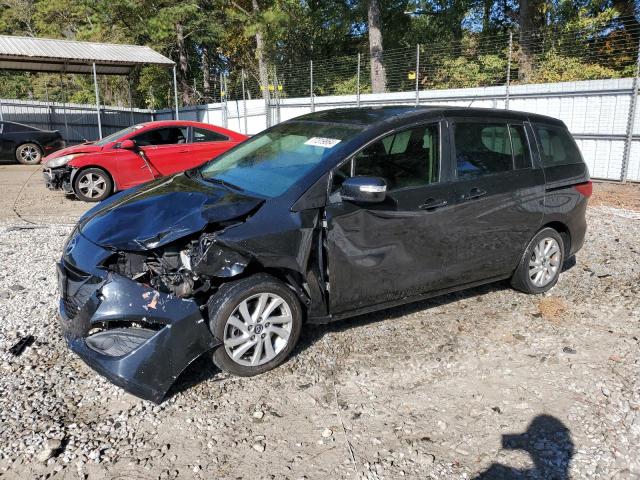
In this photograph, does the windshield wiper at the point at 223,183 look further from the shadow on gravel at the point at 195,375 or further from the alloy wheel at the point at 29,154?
the alloy wheel at the point at 29,154

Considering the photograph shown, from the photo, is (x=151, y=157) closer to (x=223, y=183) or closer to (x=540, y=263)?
(x=223, y=183)

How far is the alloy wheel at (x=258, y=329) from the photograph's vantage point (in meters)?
3.44

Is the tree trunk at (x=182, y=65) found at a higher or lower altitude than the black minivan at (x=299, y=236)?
higher

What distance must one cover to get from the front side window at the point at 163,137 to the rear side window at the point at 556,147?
687 centimetres

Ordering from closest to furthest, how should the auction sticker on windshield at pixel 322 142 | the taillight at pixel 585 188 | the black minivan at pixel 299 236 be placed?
the black minivan at pixel 299 236 < the auction sticker on windshield at pixel 322 142 < the taillight at pixel 585 188

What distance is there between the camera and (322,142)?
4.12m

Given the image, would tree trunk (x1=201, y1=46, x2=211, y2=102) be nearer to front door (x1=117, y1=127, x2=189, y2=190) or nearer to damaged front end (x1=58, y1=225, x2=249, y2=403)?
front door (x1=117, y1=127, x2=189, y2=190)

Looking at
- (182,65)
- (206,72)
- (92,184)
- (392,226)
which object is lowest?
(92,184)

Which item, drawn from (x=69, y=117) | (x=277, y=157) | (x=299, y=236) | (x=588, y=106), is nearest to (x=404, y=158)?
(x=277, y=157)

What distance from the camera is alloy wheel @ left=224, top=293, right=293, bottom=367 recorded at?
344cm

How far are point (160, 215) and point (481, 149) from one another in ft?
8.88

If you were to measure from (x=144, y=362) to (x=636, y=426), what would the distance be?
2.88 metres

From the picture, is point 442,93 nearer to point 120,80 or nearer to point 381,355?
point 381,355

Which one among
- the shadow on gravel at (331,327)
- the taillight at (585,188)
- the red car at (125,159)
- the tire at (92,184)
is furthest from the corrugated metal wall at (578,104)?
the tire at (92,184)
